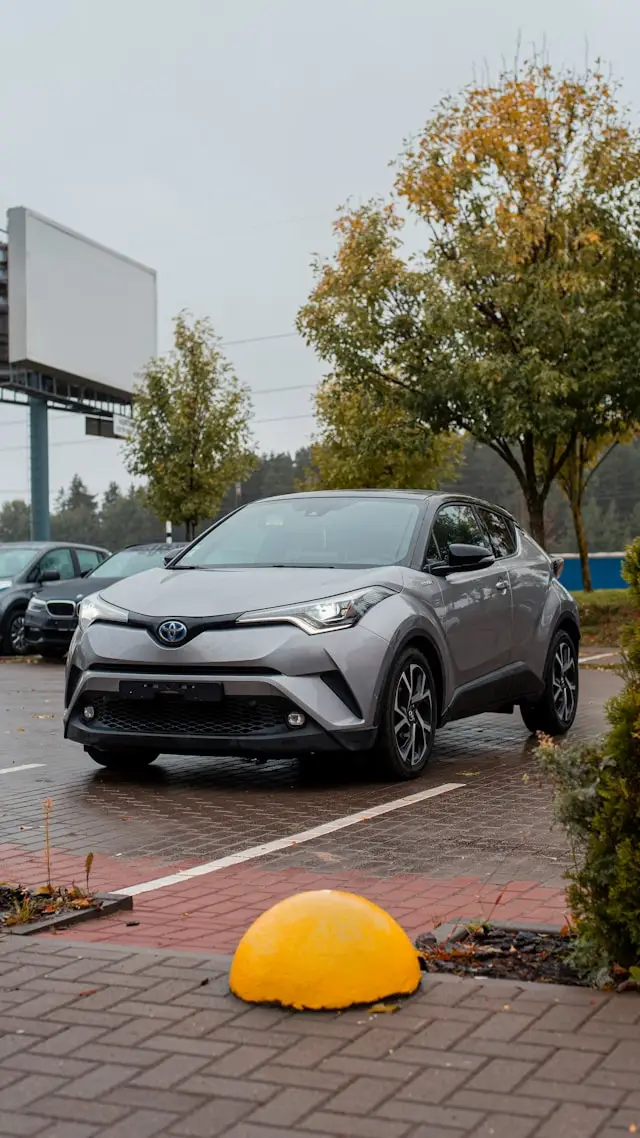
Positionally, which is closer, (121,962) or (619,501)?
(121,962)

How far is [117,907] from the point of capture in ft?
17.3

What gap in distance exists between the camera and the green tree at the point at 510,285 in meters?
23.2

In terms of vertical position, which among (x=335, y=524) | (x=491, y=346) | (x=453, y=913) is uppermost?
(x=491, y=346)

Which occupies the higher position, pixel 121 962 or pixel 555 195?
pixel 555 195

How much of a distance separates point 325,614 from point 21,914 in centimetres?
326

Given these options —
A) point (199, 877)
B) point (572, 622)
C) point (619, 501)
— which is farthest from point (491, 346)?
point (619, 501)

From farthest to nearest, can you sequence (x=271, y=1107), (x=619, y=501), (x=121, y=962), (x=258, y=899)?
(x=619, y=501), (x=258, y=899), (x=121, y=962), (x=271, y=1107)

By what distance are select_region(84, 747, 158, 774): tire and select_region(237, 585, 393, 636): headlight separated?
129 cm

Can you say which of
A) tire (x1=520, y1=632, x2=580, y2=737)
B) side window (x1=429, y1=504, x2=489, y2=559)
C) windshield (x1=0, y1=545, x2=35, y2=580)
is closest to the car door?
side window (x1=429, y1=504, x2=489, y2=559)

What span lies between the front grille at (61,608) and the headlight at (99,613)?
34.2ft

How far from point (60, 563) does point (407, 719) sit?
13.8 m

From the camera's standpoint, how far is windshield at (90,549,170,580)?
20.2 meters

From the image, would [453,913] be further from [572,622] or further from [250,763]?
[572,622]

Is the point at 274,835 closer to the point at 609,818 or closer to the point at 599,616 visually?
the point at 609,818
